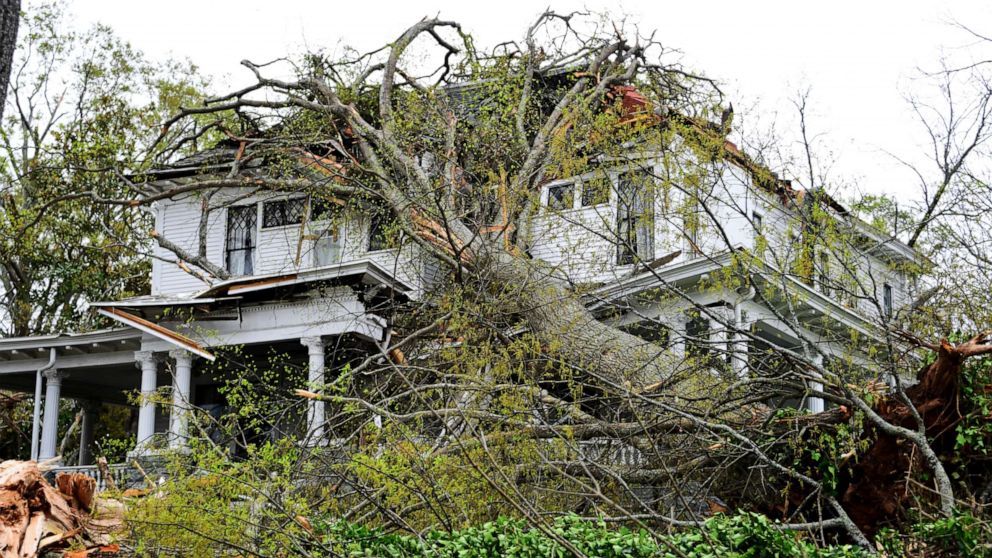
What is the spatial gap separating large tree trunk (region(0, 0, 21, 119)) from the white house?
7.31 meters

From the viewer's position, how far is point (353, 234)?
18.0m

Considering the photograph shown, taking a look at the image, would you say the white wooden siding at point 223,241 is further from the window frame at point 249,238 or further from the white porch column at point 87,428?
the white porch column at point 87,428

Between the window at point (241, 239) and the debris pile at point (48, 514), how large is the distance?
9099 millimetres

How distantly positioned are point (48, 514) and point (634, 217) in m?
6.81

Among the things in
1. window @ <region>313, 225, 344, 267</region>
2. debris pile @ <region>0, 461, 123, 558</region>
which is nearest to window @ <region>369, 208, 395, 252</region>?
window @ <region>313, 225, 344, 267</region>

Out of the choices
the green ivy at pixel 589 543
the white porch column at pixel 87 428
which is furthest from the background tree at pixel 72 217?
the green ivy at pixel 589 543

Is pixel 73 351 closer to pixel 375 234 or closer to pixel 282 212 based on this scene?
pixel 282 212

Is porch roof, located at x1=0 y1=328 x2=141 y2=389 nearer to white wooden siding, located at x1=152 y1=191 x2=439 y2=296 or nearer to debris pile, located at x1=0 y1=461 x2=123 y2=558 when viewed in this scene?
white wooden siding, located at x1=152 y1=191 x2=439 y2=296

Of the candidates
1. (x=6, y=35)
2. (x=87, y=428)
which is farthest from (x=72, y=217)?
A: (x=6, y=35)

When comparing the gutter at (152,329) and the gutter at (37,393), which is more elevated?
the gutter at (152,329)

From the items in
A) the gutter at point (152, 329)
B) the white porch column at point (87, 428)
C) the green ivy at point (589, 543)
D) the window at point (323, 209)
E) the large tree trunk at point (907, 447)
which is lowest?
the white porch column at point (87, 428)

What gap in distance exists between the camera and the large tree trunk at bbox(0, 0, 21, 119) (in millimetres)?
4863

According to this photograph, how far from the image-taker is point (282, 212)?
1917 cm

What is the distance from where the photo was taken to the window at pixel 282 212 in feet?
62.1
